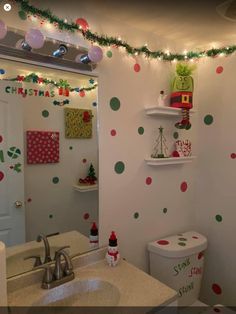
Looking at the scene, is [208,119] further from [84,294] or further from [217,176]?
[84,294]

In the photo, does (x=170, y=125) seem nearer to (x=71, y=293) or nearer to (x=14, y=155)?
(x=14, y=155)

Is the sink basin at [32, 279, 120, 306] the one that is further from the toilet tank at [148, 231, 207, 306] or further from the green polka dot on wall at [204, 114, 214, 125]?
the green polka dot on wall at [204, 114, 214, 125]

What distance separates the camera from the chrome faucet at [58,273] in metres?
1.20

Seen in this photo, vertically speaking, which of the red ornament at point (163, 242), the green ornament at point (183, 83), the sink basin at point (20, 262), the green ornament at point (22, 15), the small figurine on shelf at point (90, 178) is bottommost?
the red ornament at point (163, 242)

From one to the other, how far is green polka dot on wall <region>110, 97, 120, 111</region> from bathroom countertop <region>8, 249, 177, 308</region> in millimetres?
907

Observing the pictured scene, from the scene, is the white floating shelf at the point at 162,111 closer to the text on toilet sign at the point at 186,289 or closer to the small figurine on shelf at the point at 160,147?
the small figurine on shelf at the point at 160,147

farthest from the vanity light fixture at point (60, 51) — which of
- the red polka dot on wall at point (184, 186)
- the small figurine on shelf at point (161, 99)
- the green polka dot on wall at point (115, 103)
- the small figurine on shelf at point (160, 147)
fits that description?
the red polka dot on wall at point (184, 186)

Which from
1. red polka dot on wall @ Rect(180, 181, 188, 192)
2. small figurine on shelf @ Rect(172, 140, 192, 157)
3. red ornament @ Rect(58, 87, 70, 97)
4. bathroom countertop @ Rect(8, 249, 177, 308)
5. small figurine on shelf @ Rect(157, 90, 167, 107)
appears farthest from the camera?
red polka dot on wall @ Rect(180, 181, 188, 192)

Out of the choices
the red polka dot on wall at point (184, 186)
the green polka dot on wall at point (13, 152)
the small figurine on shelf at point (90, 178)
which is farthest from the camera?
the red polka dot on wall at point (184, 186)

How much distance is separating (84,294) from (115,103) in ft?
3.45

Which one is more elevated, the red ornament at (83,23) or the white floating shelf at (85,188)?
the red ornament at (83,23)

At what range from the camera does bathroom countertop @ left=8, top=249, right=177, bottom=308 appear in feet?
3.60

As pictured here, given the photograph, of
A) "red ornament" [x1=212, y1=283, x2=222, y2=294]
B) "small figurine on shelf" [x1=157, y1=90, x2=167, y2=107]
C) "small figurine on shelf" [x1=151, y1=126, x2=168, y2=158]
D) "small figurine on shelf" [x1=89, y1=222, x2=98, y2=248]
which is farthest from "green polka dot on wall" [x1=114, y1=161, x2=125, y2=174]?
"red ornament" [x1=212, y1=283, x2=222, y2=294]

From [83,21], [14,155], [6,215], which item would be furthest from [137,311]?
[83,21]
